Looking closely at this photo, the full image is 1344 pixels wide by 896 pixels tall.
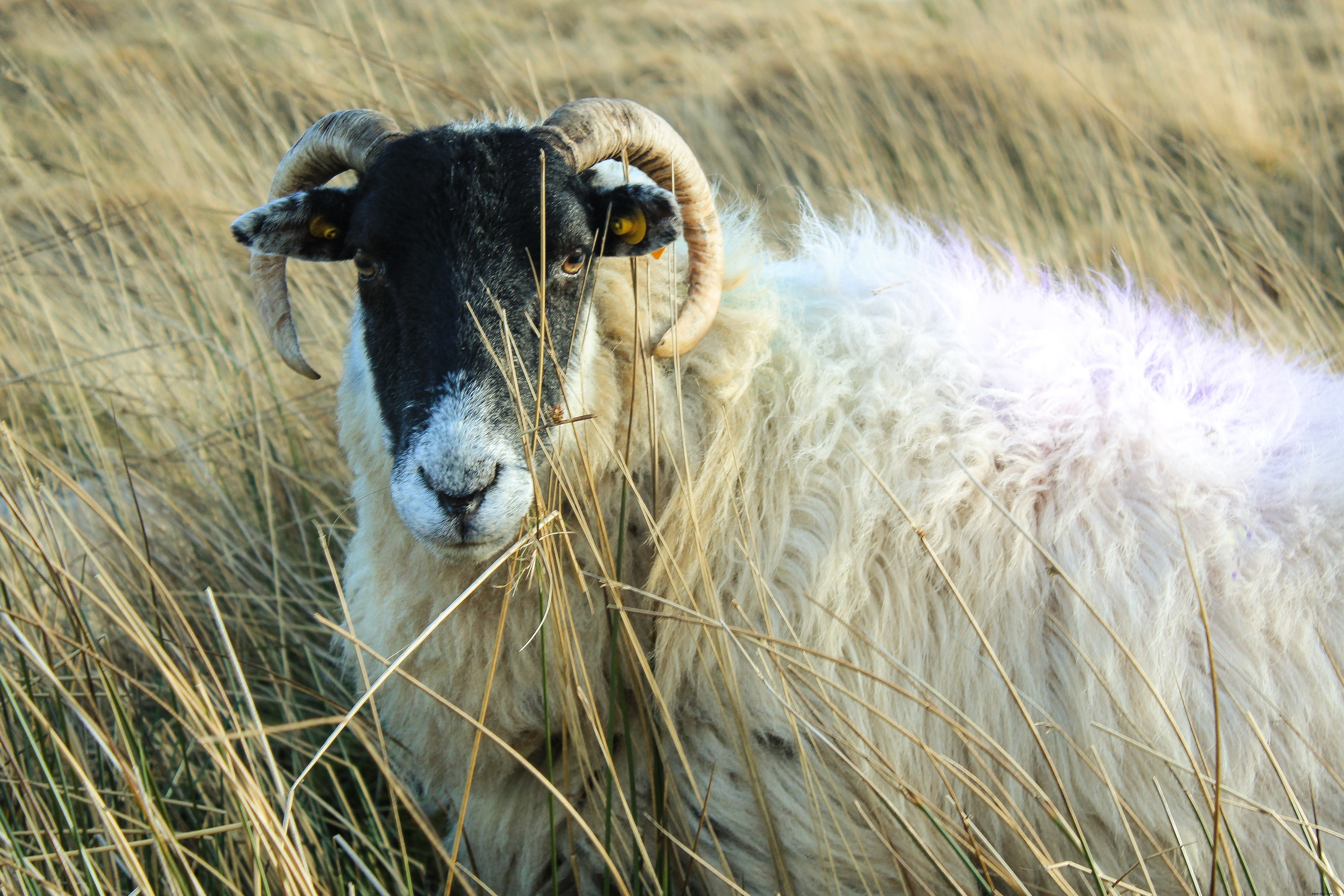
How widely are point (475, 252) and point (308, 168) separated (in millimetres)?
810

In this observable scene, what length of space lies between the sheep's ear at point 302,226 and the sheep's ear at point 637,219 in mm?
753

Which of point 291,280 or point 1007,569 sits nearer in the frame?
point 1007,569

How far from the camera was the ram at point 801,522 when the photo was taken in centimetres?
194

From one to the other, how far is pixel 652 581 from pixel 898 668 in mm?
731

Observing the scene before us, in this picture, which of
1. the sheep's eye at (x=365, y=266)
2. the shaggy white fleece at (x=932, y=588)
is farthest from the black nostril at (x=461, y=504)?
the sheep's eye at (x=365, y=266)

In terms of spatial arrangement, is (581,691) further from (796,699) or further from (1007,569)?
(1007,569)

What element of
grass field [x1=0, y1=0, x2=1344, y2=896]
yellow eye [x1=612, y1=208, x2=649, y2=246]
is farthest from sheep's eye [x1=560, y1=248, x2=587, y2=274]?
grass field [x1=0, y1=0, x2=1344, y2=896]

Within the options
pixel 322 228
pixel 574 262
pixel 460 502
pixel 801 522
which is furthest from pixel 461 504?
pixel 322 228

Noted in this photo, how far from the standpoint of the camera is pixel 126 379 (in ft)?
14.0

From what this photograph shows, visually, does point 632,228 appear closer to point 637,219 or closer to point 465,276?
point 637,219

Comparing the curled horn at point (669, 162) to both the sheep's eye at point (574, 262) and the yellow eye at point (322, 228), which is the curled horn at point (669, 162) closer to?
the sheep's eye at point (574, 262)

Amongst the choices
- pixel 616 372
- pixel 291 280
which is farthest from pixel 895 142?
pixel 616 372

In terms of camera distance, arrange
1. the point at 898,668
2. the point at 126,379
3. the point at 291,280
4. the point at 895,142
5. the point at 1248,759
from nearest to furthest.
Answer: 1. the point at 898,668
2. the point at 1248,759
3. the point at 126,379
4. the point at 291,280
5. the point at 895,142

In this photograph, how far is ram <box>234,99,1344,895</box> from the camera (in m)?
1.94
